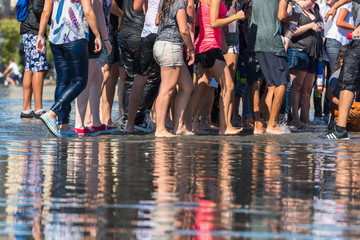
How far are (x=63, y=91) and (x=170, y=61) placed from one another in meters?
1.26

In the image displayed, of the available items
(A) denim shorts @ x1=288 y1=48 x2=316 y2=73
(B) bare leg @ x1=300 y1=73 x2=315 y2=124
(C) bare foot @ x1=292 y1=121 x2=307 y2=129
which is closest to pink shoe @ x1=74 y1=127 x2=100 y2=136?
(C) bare foot @ x1=292 y1=121 x2=307 y2=129

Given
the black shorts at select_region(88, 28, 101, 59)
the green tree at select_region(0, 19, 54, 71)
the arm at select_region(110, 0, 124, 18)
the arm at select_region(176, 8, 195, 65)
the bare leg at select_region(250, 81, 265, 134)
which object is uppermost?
the green tree at select_region(0, 19, 54, 71)

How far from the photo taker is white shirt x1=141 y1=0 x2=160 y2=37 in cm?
1131

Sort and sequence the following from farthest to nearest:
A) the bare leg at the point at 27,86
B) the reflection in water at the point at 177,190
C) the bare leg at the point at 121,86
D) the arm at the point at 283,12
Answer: the bare leg at the point at 27,86 < the bare leg at the point at 121,86 < the arm at the point at 283,12 < the reflection in water at the point at 177,190

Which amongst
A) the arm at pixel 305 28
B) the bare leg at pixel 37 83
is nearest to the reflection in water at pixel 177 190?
the bare leg at pixel 37 83

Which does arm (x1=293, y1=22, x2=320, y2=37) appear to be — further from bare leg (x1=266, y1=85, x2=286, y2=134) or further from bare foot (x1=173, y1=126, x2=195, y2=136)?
bare foot (x1=173, y1=126, x2=195, y2=136)

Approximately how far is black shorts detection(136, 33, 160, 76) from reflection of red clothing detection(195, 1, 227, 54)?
56 centimetres

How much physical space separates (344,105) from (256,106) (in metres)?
1.58

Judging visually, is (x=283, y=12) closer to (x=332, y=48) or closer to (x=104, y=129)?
(x=332, y=48)

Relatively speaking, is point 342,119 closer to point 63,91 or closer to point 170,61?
point 170,61

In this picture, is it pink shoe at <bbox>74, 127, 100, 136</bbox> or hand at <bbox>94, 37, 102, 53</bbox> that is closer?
hand at <bbox>94, 37, 102, 53</bbox>

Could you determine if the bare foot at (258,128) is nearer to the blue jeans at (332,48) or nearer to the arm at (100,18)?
the blue jeans at (332,48)

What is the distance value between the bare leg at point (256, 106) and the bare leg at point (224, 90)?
0.62 metres

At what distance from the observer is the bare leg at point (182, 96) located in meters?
11.4
